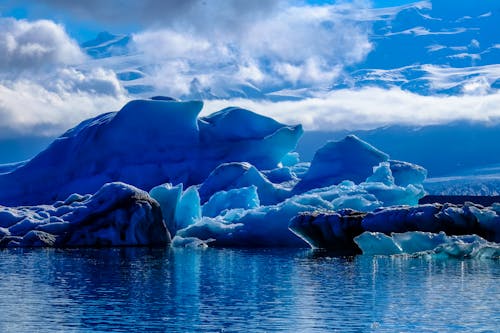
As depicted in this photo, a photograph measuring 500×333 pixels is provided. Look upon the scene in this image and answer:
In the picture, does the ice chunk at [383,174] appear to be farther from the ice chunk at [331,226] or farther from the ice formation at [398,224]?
the ice formation at [398,224]

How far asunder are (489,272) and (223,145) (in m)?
28.7

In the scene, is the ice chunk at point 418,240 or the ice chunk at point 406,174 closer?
the ice chunk at point 418,240

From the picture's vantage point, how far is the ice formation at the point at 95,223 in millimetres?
39688

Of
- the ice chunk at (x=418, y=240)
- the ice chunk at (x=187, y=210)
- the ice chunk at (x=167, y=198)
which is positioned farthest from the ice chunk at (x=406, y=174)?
the ice chunk at (x=418, y=240)

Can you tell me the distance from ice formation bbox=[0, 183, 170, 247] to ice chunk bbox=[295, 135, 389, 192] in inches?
457

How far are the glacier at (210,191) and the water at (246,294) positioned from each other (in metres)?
2.11

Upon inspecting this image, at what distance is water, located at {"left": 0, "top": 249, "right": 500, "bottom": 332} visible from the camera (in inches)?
752

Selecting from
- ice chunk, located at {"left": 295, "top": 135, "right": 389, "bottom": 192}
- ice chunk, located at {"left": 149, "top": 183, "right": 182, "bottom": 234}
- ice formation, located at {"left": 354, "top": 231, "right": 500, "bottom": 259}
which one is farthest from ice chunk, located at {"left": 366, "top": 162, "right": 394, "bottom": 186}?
ice formation, located at {"left": 354, "top": 231, "right": 500, "bottom": 259}

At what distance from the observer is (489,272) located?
29.0 meters

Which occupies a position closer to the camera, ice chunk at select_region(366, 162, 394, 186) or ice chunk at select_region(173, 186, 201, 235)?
ice chunk at select_region(173, 186, 201, 235)

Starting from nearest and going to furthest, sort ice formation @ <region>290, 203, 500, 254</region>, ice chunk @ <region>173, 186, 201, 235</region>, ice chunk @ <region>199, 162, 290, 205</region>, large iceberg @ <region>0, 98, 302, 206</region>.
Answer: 1. ice formation @ <region>290, 203, 500, 254</region>
2. ice chunk @ <region>173, 186, 201, 235</region>
3. ice chunk @ <region>199, 162, 290, 205</region>
4. large iceberg @ <region>0, 98, 302, 206</region>

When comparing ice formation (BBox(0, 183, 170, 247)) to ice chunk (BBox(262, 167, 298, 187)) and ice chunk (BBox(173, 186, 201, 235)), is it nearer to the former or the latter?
ice chunk (BBox(173, 186, 201, 235))

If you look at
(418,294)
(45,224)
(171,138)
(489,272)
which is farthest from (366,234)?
(171,138)

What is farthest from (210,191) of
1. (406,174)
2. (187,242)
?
(406,174)
